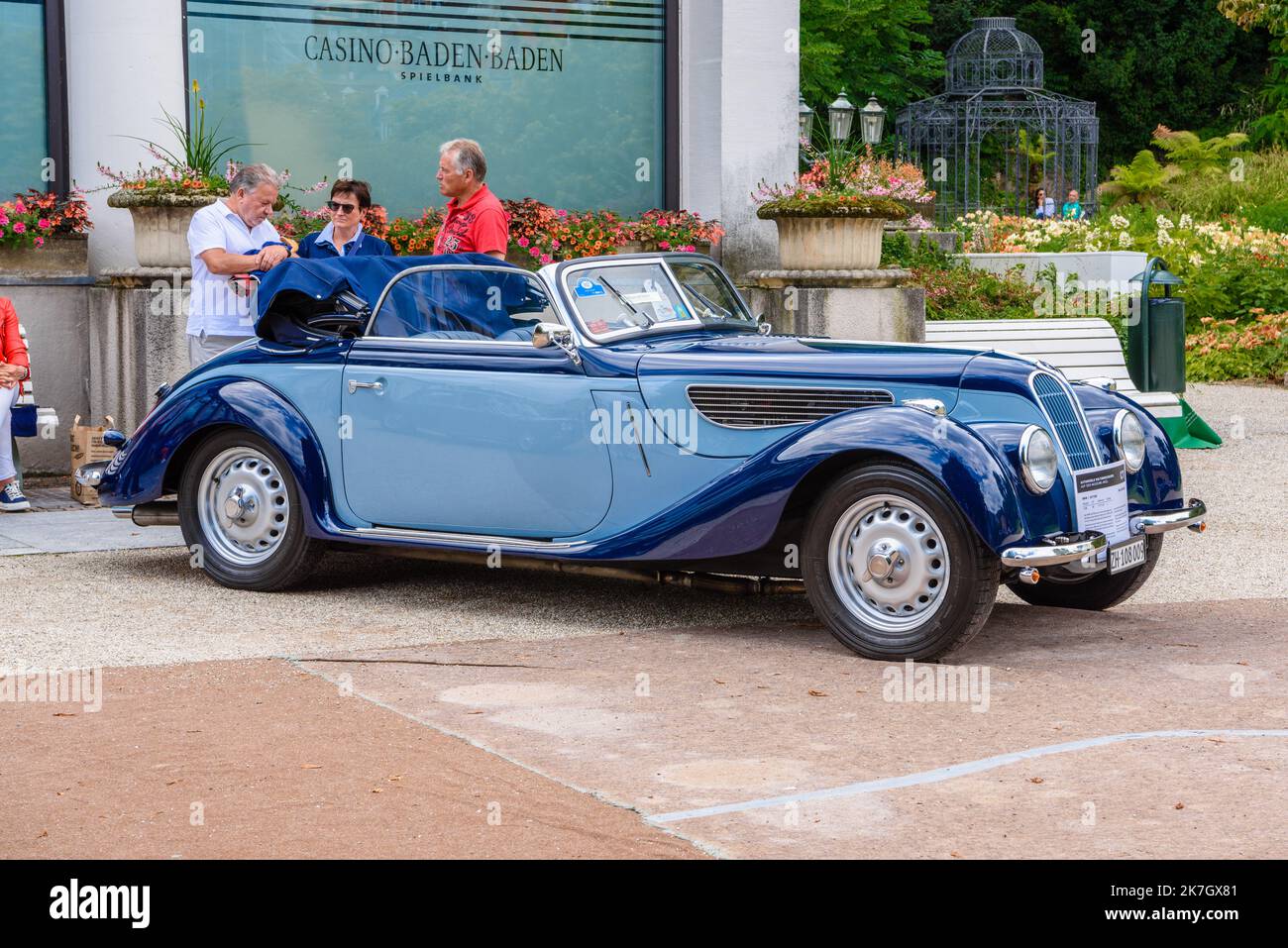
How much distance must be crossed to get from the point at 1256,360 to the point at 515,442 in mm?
13541

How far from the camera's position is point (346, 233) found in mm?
9086

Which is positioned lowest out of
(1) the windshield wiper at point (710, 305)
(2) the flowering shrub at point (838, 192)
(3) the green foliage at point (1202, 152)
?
(1) the windshield wiper at point (710, 305)

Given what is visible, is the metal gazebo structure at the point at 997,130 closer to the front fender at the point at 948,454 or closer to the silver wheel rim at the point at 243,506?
the silver wheel rim at the point at 243,506

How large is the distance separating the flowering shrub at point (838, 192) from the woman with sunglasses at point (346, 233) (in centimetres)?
387

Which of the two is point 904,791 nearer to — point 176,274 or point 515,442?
point 515,442

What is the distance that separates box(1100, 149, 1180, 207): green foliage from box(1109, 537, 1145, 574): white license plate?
1003 inches

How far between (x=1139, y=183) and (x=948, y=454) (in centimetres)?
2727

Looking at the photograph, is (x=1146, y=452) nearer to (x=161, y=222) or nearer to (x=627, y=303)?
(x=627, y=303)

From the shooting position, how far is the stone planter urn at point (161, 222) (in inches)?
428

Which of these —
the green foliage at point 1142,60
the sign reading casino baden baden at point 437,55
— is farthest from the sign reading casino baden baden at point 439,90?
the green foliage at point 1142,60

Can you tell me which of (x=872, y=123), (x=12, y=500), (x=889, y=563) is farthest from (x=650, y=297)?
(x=872, y=123)

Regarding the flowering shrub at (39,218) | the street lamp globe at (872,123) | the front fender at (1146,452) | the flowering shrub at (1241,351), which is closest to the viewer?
the front fender at (1146,452)

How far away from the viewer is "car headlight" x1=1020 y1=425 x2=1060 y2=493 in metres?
6.24
